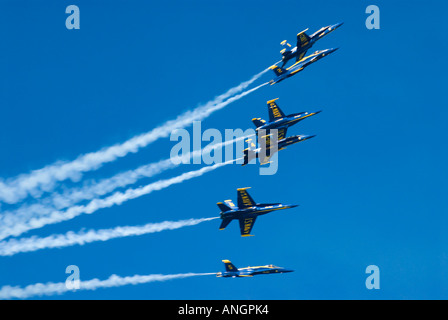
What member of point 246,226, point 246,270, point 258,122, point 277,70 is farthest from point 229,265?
point 277,70

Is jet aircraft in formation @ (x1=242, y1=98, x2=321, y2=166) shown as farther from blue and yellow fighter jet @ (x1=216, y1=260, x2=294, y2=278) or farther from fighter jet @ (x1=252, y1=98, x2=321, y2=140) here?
blue and yellow fighter jet @ (x1=216, y1=260, x2=294, y2=278)

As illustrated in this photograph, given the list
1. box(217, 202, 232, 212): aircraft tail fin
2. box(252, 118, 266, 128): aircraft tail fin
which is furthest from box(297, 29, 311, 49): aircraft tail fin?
box(217, 202, 232, 212): aircraft tail fin

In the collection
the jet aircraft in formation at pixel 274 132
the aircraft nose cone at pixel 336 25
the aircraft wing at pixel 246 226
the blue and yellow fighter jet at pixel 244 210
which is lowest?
the aircraft wing at pixel 246 226

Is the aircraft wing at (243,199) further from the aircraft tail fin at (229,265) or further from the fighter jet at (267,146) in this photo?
the aircraft tail fin at (229,265)

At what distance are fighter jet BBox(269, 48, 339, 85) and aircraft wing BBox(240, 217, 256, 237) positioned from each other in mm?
24013

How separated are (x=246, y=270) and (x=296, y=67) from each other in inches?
1424

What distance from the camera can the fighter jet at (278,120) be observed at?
124 metres

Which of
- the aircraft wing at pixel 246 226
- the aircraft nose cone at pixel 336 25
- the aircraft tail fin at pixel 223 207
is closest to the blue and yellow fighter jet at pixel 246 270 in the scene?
Answer: the aircraft wing at pixel 246 226

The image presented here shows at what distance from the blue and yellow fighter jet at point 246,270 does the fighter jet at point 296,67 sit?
105 ft
